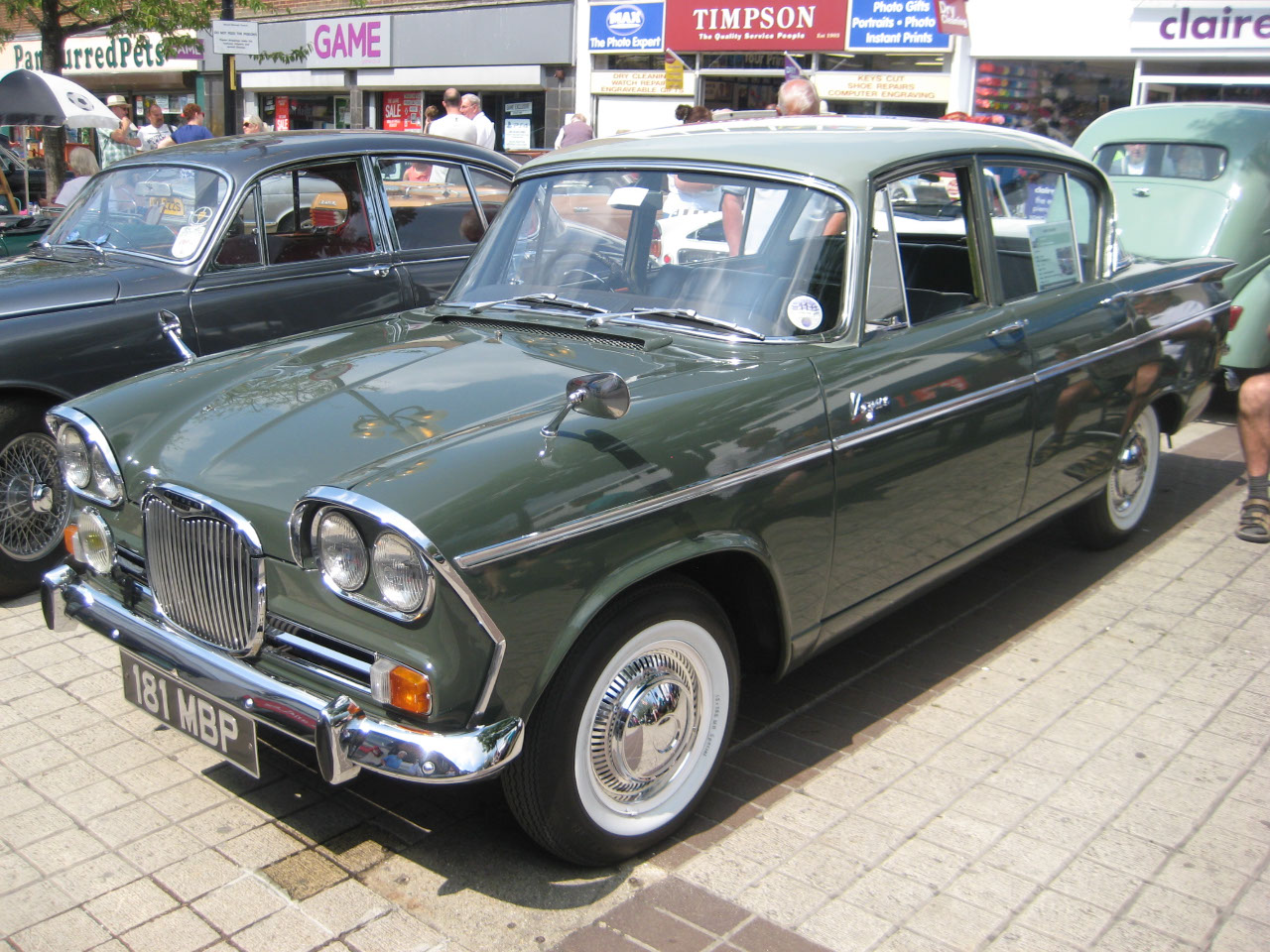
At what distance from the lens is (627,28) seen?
18.0m

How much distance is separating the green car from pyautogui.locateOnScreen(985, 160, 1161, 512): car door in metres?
3.02

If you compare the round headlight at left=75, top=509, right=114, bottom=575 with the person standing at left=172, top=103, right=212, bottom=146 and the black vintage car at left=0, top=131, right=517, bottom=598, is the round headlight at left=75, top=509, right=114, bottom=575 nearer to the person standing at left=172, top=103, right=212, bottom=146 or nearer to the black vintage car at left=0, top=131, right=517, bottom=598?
the black vintage car at left=0, top=131, right=517, bottom=598

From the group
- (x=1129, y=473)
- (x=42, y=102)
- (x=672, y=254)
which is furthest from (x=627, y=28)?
(x=672, y=254)

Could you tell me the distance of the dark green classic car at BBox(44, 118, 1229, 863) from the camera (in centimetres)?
270

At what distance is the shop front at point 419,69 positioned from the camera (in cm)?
1925

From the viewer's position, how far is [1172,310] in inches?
213

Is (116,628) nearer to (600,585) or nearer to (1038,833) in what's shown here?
(600,585)

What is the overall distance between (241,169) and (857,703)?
12.6ft

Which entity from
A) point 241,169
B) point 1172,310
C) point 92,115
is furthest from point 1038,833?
point 92,115

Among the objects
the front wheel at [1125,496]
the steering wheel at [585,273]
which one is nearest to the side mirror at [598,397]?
the steering wheel at [585,273]

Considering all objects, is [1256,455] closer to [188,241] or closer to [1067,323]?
[1067,323]

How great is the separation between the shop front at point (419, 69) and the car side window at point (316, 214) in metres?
13.6

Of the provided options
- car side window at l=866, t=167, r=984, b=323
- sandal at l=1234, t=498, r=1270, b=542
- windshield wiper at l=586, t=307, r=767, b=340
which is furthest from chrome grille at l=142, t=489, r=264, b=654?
sandal at l=1234, t=498, r=1270, b=542

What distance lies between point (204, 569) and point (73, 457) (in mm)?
Answer: 776
